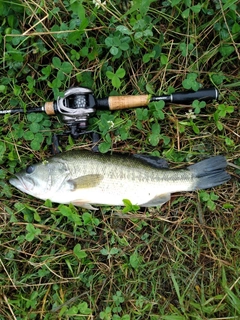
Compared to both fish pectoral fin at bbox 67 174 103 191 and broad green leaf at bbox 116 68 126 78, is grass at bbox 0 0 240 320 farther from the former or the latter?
fish pectoral fin at bbox 67 174 103 191

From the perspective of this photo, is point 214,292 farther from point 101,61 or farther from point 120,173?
point 101,61

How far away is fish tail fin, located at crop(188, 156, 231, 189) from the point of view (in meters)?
2.78

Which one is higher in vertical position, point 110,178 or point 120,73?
point 120,73

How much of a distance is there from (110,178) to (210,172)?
2.63ft

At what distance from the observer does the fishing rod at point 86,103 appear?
104 inches

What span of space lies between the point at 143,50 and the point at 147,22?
0.22m

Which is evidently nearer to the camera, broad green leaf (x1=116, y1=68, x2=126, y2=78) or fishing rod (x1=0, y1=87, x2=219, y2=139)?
fishing rod (x1=0, y1=87, x2=219, y2=139)

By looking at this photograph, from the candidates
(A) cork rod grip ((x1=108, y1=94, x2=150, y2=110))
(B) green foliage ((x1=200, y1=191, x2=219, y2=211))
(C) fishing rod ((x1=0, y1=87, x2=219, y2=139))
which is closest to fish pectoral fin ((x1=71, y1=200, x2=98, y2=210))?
(C) fishing rod ((x1=0, y1=87, x2=219, y2=139))

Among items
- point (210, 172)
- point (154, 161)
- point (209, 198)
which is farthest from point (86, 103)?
point (209, 198)

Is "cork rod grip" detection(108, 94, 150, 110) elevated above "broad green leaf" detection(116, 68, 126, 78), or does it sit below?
below

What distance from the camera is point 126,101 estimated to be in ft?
8.95

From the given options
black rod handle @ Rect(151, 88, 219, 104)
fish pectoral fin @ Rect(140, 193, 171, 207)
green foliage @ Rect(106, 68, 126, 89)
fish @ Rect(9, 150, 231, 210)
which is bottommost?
fish pectoral fin @ Rect(140, 193, 171, 207)

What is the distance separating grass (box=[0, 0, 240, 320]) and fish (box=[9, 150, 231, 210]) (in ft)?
0.40

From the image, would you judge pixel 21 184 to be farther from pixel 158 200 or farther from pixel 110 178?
pixel 158 200
